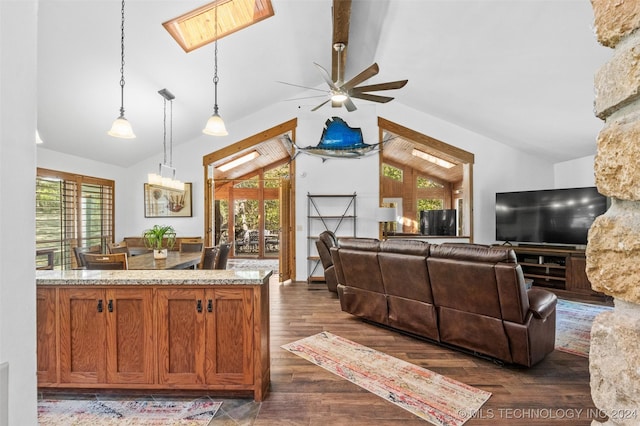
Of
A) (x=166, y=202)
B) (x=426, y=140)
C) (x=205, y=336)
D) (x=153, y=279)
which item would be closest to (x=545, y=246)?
(x=426, y=140)

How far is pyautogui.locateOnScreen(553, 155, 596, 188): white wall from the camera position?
17.8ft

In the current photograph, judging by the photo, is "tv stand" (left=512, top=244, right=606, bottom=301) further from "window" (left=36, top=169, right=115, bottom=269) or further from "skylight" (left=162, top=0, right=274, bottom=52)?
"window" (left=36, top=169, right=115, bottom=269)

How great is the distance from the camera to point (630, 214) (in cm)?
45

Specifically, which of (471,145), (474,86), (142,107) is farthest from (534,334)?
(142,107)

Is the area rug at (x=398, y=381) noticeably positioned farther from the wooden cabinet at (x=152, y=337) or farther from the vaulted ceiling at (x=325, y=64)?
the vaulted ceiling at (x=325, y=64)

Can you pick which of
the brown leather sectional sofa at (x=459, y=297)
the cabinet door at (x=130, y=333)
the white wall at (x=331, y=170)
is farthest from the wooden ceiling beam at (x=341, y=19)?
the cabinet door at (x=130, y=333)

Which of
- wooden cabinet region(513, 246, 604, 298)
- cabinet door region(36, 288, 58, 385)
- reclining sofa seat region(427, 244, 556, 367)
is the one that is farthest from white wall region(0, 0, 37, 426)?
wooden cabinet region(513, 246, 604, 298)

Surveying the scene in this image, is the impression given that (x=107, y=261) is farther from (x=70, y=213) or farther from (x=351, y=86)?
(x=351, y=86)

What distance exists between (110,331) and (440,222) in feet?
21.2

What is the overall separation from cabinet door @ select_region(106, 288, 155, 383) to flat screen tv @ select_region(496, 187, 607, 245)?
6.17 metres

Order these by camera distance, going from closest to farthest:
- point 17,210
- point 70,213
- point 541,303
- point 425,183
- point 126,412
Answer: point 17,210 < point 126,412 < point 541,303 < point 70,213 < point 425,183

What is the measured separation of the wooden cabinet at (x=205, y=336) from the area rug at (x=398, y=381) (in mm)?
878

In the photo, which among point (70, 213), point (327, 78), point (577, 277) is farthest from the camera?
point (70, 213)

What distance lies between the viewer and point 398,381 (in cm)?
248
